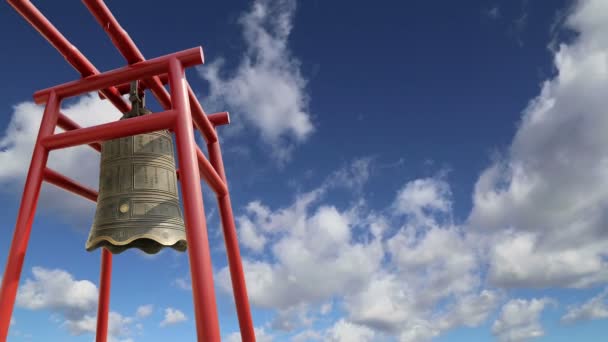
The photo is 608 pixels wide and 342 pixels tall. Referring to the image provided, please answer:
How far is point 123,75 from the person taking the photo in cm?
404

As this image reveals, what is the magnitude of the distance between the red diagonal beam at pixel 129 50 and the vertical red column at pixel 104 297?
6.42 feet

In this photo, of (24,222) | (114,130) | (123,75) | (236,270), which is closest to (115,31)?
(123,75)

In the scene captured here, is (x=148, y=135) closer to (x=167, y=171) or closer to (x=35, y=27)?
(x=167, y=171)

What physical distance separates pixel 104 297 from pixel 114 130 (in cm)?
241

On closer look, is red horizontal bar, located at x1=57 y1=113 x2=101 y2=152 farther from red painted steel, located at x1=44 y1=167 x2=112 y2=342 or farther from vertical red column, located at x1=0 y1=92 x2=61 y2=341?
red painted steel, located at x1=44 y1=167 x2=112 y2=342

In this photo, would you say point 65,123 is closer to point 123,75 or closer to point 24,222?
point 123,75

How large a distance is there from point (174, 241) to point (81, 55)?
2.14 meters

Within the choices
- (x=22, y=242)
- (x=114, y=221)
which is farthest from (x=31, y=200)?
(x=114, y=221)

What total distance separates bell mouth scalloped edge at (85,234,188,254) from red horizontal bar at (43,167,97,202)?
901 mm

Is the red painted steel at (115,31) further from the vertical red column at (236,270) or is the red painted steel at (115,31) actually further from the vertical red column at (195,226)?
the vertical red column at (236,270)

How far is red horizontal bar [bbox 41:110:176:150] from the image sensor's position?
3576mm

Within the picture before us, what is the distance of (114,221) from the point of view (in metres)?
3.60

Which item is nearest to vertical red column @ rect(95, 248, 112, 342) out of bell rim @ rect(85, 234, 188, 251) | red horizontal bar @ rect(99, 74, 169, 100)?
bell rim @ rect(85, 234, 188, 251)

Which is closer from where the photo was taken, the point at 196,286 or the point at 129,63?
the point at 196,286
